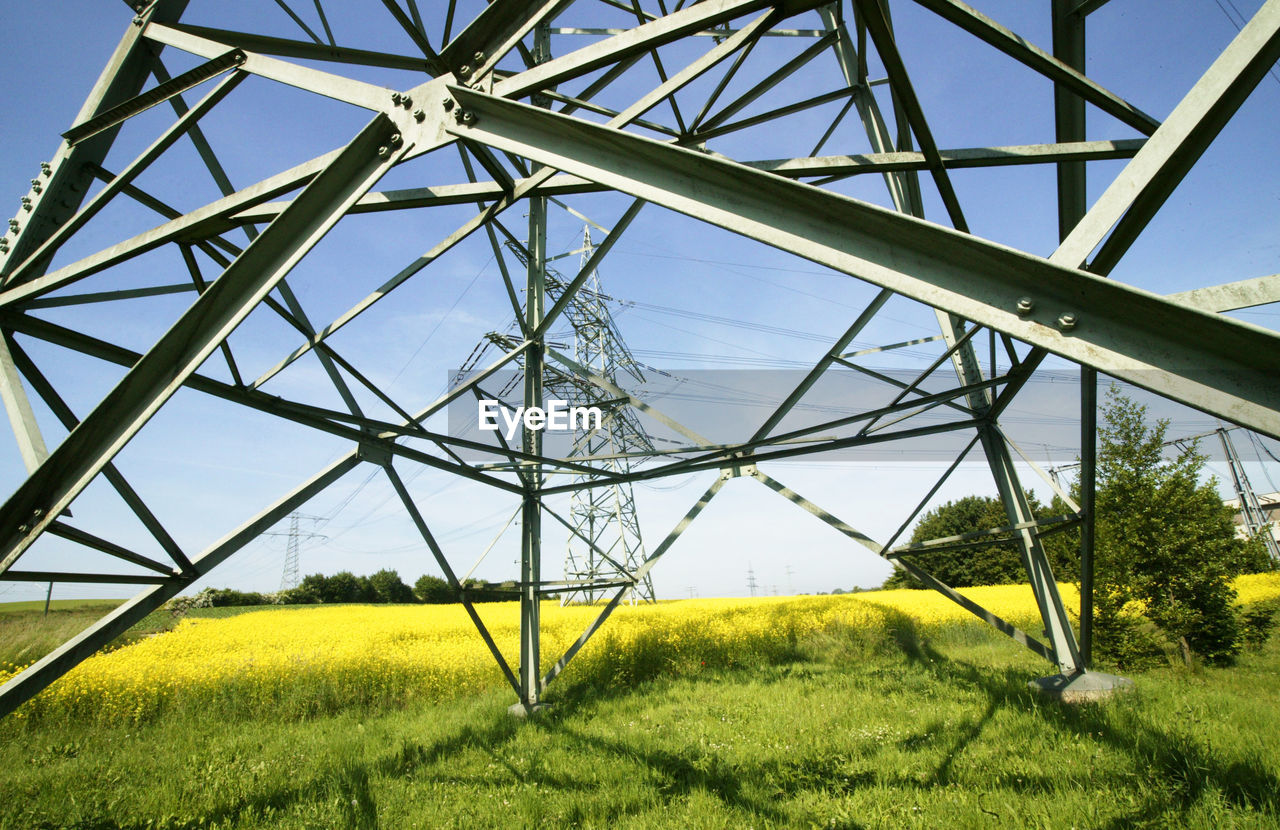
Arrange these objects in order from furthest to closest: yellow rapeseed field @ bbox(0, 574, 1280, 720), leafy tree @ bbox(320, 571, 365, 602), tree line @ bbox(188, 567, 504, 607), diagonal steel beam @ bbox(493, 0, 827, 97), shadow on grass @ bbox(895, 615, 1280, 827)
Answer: leafy tree @ bbox(320, 571, 365, 602)
tree line @ bbox(188, 567, 504, 607)
yellow rapeseed field @ bbox(0, 574, 1280, 720)
shadow on grass @ bbox(895, 615, 1280, 827)
diagonal steel beam @ bbox(493, 0, 827, 97)

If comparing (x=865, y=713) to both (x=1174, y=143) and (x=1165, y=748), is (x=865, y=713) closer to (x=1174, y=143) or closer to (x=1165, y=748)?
(x=1165, y=748)

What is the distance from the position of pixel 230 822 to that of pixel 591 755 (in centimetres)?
281

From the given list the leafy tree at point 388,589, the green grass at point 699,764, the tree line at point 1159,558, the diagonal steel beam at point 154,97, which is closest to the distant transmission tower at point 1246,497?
the tree line at point 1159,558

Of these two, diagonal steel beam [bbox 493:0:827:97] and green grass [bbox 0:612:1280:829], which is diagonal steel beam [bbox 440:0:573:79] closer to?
diagonal steel beam [bbox 493:0:827:97]

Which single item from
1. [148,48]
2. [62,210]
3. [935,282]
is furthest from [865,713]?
[148,48]

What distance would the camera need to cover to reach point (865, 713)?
6566 millimetres

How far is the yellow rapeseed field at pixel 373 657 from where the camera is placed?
8.29m

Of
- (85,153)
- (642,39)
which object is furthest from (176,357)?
(642,39)

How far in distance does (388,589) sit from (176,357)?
49.6m

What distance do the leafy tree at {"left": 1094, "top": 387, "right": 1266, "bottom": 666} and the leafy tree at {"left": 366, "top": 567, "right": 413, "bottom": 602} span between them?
46558 millimetres

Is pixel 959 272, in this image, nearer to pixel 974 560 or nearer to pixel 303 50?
pixel 303 50

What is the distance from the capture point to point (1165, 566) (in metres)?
11.1

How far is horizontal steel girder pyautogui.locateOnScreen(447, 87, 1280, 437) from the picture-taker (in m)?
1.31

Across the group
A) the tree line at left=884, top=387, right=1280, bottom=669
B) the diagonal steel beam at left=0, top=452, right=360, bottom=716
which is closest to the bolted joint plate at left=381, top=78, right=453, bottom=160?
the diagonal steel beam at left=0, top=452, right=360, bottom=716
